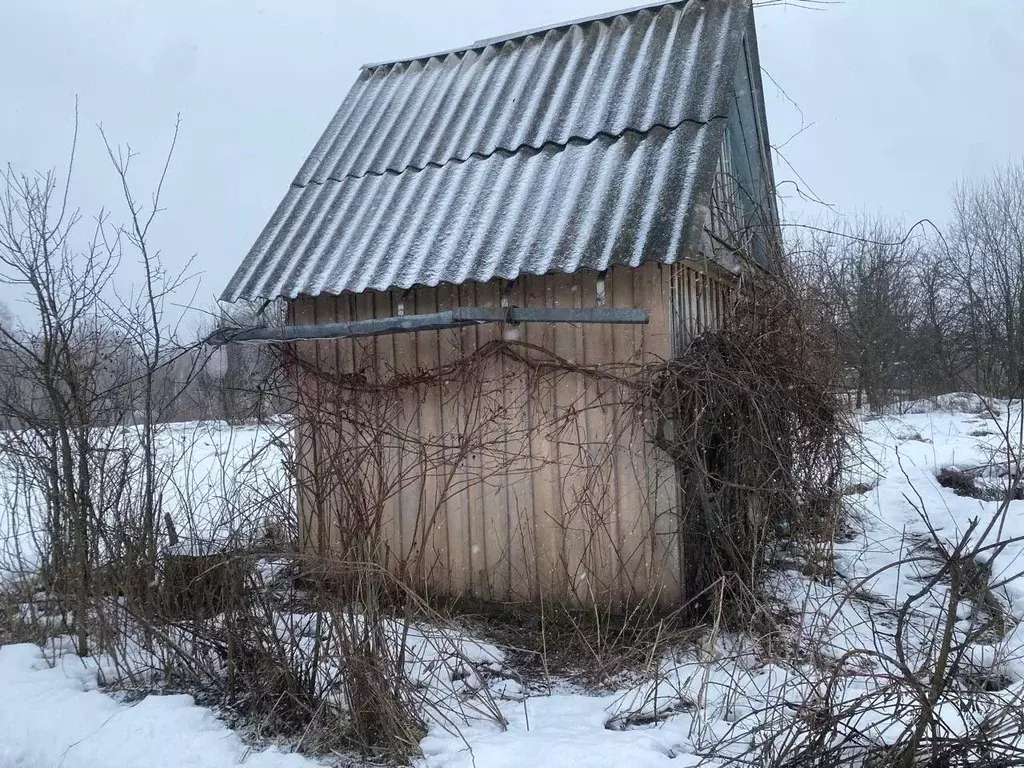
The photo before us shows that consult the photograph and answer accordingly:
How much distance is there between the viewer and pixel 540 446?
506cm

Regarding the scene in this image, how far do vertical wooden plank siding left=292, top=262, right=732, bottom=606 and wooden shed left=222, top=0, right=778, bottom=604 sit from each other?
16 millimetres

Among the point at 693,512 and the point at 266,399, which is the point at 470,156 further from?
the point at 693,512

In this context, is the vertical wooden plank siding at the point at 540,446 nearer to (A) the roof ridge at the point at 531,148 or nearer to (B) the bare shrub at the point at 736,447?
(B) the bare shrub at the point at 736,447

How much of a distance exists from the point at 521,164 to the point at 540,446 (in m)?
2.27

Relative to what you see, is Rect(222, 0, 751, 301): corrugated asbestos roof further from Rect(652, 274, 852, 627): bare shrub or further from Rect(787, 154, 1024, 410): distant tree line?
Rect(787, 154, 1024, 410): distant tree line

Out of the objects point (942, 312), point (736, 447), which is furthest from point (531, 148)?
point (942, 312)

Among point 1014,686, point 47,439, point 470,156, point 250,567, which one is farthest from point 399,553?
point 1014,686

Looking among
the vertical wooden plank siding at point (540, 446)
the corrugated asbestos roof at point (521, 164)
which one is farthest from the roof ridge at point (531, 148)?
the vertical wooden plank siding at point (540, 446)

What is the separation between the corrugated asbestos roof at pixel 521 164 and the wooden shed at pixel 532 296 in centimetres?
2

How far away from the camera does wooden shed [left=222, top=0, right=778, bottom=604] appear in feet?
15.6

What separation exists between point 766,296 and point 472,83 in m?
3.51

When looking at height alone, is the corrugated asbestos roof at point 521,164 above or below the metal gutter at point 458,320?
above

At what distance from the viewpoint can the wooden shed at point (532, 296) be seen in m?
4.75

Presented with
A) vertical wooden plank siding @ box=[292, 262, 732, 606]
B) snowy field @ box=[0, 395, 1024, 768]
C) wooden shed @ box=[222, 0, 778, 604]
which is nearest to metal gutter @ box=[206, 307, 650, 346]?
wooden shed @ box=[222, 0, 778, 604]
